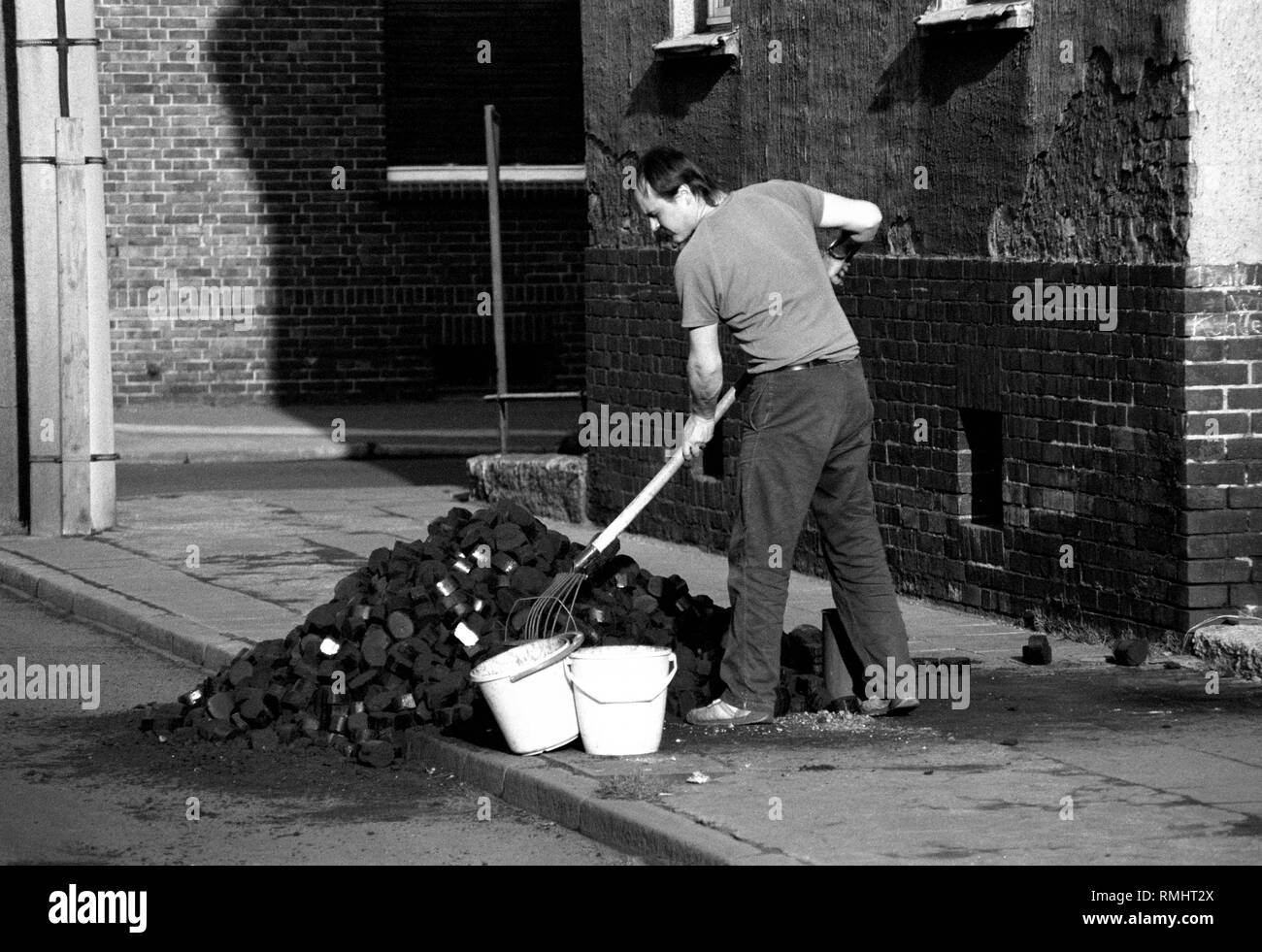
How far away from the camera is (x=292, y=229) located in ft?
68.9

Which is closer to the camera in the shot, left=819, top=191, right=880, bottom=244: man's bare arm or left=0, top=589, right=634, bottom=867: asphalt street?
left=0, top=589, right=634, bottom=867: asphalt street

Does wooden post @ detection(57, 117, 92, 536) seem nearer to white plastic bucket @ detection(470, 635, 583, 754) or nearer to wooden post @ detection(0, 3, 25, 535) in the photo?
wooden post @ detection(0, 3, 25, 535)

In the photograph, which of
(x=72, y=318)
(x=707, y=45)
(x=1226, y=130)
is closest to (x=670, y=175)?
(x=1226, y=130)

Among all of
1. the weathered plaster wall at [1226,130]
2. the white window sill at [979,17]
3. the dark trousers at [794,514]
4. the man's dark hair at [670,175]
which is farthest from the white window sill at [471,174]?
the dark trousers at [794,514]

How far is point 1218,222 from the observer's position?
8.69m

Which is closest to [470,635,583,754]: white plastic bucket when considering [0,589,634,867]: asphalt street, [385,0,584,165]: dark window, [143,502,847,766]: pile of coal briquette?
[0,589,634,867]: asphalt street

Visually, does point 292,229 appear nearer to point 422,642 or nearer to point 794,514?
point 422,642

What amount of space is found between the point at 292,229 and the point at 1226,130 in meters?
13.6

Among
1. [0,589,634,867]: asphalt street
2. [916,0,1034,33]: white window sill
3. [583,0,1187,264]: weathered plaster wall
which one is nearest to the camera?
[0,589,634,867]: asphalt street

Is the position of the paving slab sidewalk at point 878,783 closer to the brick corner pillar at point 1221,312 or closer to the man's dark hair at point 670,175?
the brick corner pillar at point 1221,312

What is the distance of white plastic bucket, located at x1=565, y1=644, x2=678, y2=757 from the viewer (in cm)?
725

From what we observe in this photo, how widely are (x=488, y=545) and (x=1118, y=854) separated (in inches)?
150

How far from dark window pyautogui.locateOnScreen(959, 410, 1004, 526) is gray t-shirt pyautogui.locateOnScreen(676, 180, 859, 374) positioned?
257 cm

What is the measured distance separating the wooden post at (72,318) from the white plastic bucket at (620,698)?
696 cm
